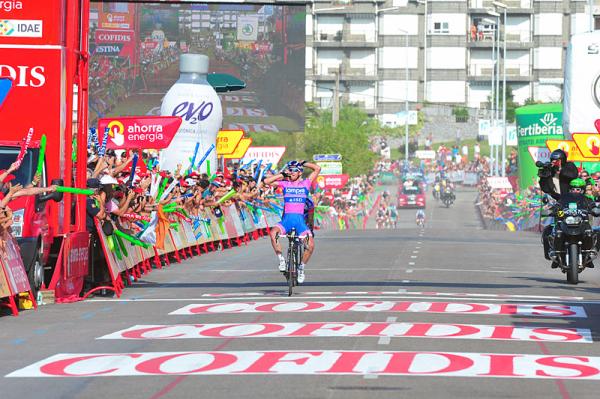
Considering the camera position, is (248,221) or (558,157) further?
(248,221)

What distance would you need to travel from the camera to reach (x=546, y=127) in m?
64.3

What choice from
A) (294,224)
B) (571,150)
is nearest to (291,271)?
(294,224)

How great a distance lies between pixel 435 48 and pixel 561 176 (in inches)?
4534

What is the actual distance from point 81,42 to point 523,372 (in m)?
10.2

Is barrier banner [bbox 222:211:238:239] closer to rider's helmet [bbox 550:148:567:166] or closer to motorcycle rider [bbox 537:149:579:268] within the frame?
motorcycle rider [bbox 537:149:579:268]

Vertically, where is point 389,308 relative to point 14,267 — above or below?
below

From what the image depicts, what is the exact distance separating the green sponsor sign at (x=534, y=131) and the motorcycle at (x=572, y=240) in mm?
40275

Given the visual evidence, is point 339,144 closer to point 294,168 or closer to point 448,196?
point 448,196

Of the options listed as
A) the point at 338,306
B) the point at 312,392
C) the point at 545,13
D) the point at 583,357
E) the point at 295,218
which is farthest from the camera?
the point at 545,13

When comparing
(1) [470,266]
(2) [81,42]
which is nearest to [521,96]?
(1) [470,266]

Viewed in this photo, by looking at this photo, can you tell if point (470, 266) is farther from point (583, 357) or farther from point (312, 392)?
point (312, 392)

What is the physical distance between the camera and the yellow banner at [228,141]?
169ft

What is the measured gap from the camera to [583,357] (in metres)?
13.2

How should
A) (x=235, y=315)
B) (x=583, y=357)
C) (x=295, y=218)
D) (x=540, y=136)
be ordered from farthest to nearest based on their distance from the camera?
1. (x=540, y=136)
2. (x=295, y=218)
3. (x=235, y=315)
4. (x=583, y=357)
